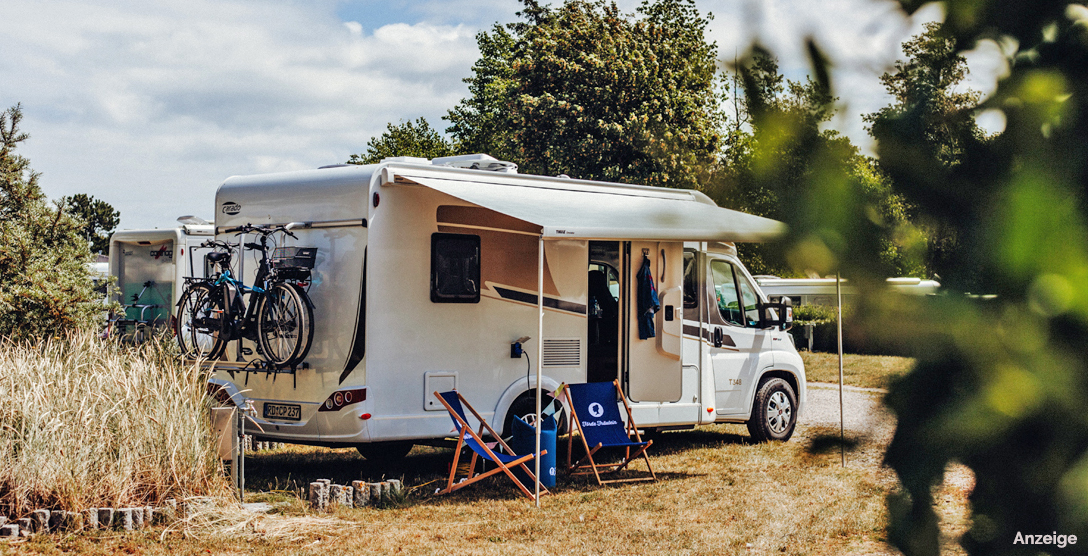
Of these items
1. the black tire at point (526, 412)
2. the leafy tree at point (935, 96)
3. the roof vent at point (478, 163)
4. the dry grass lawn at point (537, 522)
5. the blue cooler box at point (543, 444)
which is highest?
the roof vent at point (478, 163)

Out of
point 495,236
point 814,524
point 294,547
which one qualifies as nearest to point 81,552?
point 294,547

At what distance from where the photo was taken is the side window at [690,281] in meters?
9.99

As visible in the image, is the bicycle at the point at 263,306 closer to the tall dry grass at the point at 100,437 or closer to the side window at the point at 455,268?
the tall dry grass at the point at 100,437

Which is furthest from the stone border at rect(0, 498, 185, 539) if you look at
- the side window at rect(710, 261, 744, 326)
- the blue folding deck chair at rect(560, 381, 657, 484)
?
the side window at rect(710, 261, 744, 326)

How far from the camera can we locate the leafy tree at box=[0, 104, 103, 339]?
9234 mm

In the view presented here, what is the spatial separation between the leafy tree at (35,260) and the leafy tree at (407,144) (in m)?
26.9

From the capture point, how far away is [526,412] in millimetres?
8672

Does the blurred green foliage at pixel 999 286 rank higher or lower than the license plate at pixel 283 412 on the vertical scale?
higher

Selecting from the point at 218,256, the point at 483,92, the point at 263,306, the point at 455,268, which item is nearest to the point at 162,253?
the point at 218,256

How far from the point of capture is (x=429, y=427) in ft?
25.9

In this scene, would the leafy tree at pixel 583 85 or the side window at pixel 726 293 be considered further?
the leafy tree at pixel 583 85

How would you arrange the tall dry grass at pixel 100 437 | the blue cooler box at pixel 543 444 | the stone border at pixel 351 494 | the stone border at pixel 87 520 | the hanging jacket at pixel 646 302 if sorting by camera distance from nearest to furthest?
1. the stone border at pixel 87 520
2. the tall dry grass at pixel 100 437
3. the stone border at pixel 351 494
4. the blue cooler box at pixel 543 444
5. the hanging jacket at pixel 646 302

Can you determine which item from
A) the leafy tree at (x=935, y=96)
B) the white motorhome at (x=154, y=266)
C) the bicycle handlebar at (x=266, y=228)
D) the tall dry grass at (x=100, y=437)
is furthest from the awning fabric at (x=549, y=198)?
the white motorhome at (x=154, y=266)

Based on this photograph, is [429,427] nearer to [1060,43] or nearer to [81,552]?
[81,552]
